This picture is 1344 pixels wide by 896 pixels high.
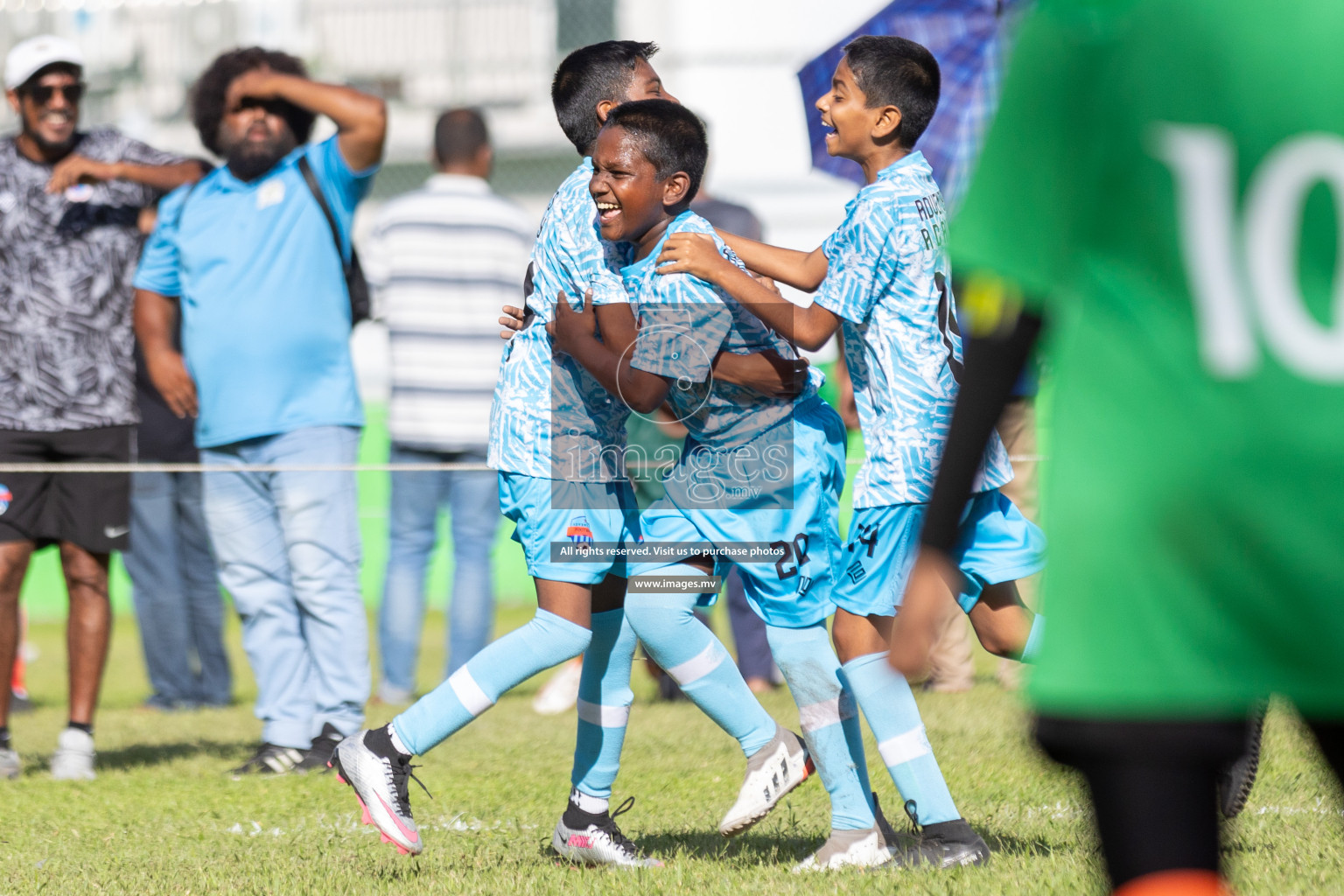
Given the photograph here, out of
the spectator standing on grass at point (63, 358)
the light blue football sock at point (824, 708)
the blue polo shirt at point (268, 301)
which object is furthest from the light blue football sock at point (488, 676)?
the spectator standing on grass at point (63, 358)

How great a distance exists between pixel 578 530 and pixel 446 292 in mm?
3233

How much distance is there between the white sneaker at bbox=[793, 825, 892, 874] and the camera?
11.5 ft

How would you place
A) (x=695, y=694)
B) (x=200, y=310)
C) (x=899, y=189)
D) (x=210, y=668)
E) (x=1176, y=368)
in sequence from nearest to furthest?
(x=1176, y=368) → (x=899, y=189) → (x=695, y=694) → (x=200, y=310) → (x=210, y=668)

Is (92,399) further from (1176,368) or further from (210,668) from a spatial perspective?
(1176,368)

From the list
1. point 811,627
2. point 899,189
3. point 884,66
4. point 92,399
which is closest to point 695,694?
point 811,627

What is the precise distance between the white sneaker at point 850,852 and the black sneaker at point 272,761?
2.26m

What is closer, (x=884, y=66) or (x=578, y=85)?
(x=884, y=66)

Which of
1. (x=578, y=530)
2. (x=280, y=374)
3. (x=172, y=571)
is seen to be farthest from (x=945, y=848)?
(x=172, y=571)

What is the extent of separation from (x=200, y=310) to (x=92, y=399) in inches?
19.0

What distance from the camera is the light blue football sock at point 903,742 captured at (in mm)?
3498

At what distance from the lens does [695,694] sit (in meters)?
3.74

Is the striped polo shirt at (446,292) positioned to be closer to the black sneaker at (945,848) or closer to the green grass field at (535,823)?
the green grass field at (535,823)

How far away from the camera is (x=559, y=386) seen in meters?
3.77

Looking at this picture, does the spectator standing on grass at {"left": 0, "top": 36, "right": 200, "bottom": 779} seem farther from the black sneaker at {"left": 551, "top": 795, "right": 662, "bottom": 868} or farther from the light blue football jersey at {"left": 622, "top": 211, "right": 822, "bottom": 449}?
the light blue football jersey at {"left": 622, "top": 211, "right": 822, "bottom": 449}
